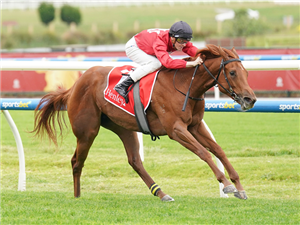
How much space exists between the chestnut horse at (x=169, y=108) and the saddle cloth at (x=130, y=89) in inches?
2.2

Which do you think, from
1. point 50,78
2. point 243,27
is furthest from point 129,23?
point 50,78

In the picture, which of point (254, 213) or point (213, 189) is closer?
point (254, 213)

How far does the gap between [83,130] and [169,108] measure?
1.12 metres

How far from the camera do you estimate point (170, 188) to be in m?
5.45

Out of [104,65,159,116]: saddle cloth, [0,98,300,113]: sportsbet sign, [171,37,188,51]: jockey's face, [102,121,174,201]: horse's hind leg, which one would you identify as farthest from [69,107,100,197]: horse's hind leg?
[171,37,188,51]: jockey's face

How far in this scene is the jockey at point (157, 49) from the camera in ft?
13.3

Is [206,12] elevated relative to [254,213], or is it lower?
lower

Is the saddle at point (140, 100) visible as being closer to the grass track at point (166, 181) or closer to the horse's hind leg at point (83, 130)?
the horse's hind leg at point (83, 130)

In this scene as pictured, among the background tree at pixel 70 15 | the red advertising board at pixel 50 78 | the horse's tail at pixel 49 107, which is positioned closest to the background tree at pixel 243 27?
the background tree at pixel 70 15

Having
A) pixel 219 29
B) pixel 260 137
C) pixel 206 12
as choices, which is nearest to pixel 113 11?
pixel 206 12

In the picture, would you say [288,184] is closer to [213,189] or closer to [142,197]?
[213,189]

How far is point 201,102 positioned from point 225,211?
1.01 metres

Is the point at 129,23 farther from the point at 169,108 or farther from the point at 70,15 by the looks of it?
the point at 169,108

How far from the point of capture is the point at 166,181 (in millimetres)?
5758
